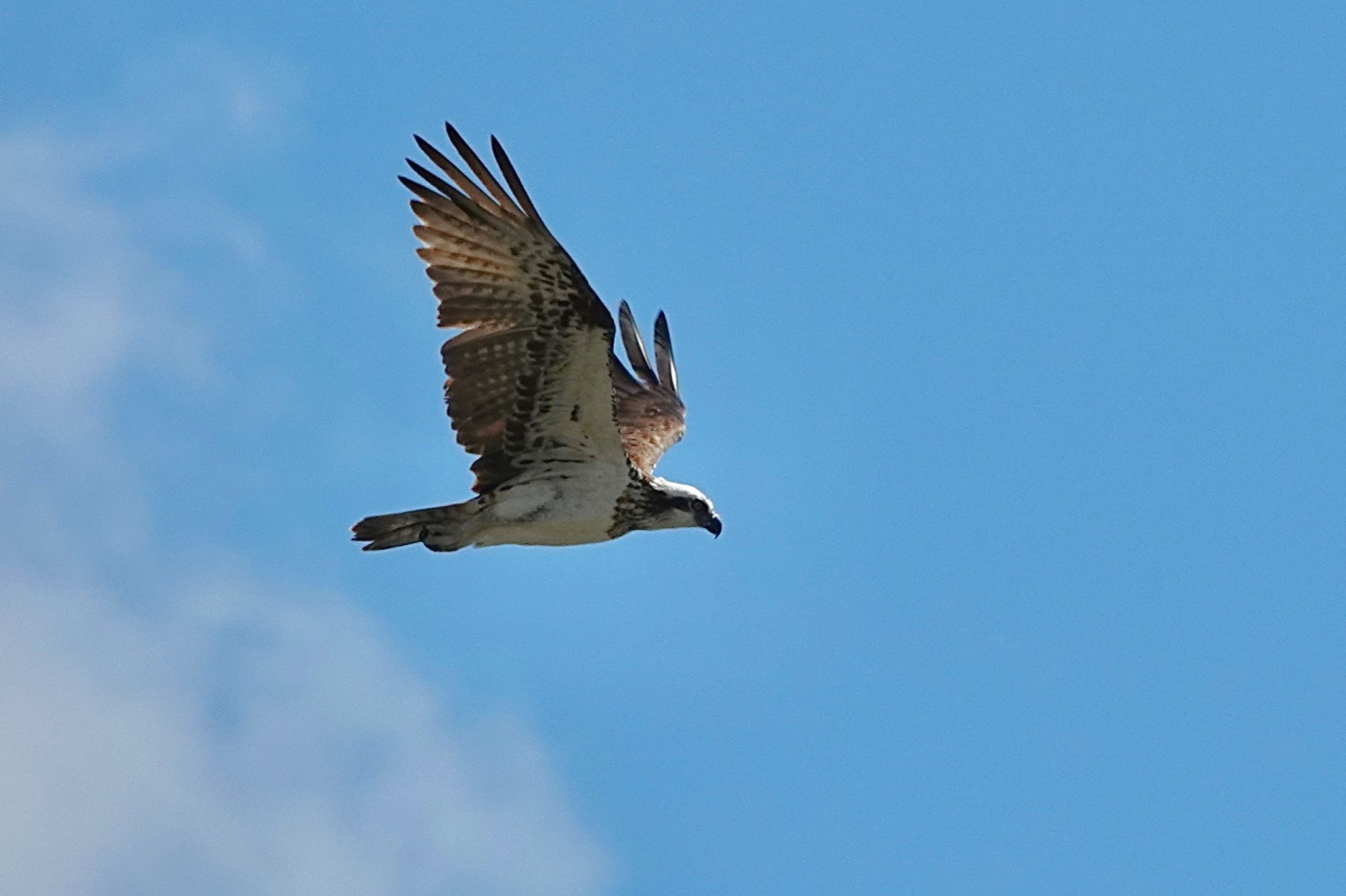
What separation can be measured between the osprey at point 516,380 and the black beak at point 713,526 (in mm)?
424

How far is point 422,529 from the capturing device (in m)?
14.8

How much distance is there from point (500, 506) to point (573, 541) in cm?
68

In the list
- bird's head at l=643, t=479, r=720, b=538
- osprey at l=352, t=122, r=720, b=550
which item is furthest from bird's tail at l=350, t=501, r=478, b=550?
bird's head at l=643, t=479, r=720, b=538

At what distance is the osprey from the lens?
14438 millimetres

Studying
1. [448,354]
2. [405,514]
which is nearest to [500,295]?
[448,354]

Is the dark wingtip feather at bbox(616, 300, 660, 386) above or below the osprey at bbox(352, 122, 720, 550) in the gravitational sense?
above

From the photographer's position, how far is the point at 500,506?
14.9 metres

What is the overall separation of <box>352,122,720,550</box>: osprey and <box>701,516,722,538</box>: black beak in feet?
1.39

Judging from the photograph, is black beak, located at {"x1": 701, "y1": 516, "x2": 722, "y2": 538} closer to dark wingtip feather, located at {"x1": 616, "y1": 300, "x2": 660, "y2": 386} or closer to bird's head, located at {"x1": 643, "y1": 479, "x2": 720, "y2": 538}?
bird's head, located at {"x1": 643, "y1": 479, "x2": 720, "y2": 538}

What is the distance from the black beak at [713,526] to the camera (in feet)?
51.5

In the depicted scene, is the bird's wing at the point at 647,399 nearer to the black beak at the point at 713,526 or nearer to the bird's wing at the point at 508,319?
the black beak at the point at 713,526

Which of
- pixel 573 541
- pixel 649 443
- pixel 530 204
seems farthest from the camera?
pixel 649 443

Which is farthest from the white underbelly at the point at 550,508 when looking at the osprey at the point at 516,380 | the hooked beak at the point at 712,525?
the hooked beak at the point at 712,525

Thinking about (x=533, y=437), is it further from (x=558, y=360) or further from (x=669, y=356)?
(x=669, y=356)
